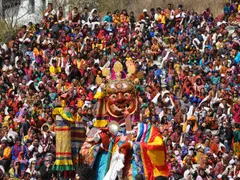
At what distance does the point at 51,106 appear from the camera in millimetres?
26328

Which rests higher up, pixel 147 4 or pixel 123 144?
pixel 147 4

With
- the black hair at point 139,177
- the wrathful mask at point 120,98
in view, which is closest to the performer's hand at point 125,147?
the black hair at point 139,177

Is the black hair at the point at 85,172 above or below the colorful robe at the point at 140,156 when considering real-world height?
below

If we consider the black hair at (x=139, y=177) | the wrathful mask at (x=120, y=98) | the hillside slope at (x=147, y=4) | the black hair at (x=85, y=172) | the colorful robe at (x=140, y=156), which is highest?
the hillside slope at (x=147, y=4)

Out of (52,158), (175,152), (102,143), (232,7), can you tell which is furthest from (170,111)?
(102,143)

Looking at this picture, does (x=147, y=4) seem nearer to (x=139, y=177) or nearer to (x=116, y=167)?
(x=116, y=167)

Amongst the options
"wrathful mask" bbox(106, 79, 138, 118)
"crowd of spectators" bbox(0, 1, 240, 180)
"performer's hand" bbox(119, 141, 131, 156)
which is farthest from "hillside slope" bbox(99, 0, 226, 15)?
"performer's hand" bbox(119, 141, 131, 156)

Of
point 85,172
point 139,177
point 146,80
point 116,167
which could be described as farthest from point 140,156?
point 146,80

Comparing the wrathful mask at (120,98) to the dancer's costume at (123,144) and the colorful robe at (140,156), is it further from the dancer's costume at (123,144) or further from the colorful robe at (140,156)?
the colorful robe at (140,156)

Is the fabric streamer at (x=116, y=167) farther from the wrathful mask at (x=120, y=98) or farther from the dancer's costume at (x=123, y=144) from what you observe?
the wrathful mask at (x=120, y=98)

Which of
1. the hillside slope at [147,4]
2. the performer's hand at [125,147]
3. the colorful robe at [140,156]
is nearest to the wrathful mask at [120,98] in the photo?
the colorful robe at [140,156]

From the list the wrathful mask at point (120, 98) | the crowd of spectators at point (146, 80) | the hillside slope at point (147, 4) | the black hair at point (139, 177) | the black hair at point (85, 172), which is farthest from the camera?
the hillside slope at point (147, 4)

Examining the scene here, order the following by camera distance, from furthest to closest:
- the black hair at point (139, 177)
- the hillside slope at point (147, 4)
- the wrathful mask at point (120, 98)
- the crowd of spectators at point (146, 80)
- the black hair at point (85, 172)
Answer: the hillside slope at point (147, 4)
the crowd of spectators at point (146, 80)
the wrathful mask at point (120, 98)
the black hair at point (85, 172)
the black hair at point (139, 177)

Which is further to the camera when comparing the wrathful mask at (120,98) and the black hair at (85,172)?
the wrathful mask at (120,98)
